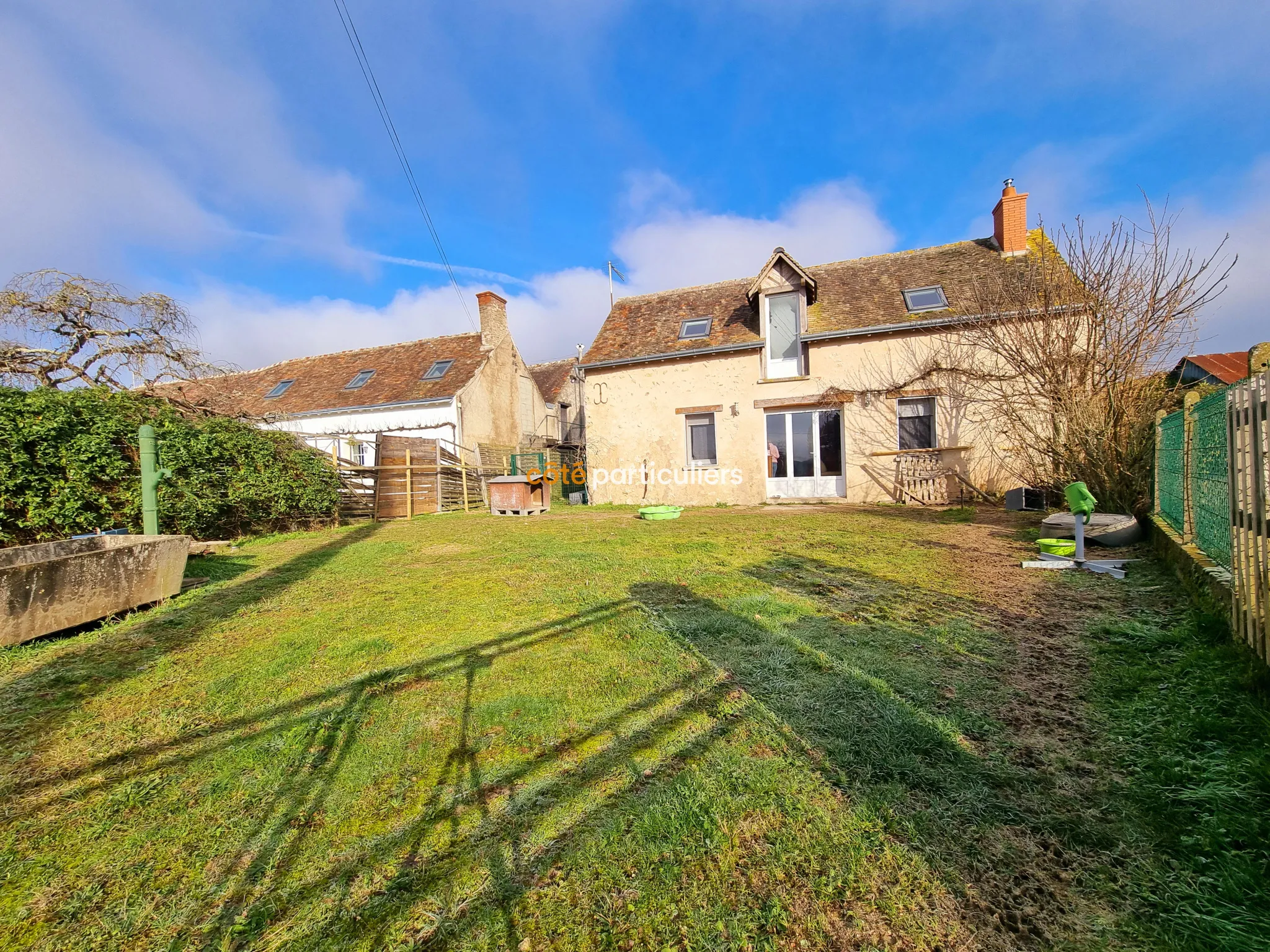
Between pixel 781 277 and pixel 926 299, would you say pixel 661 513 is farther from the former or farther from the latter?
pixel 926 299

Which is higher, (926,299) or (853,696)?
(926,299)

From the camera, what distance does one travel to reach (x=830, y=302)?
48.6 ft

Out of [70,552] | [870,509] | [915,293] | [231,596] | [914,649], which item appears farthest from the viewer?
[915,293]

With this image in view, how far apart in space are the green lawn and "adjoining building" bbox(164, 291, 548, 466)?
1525 centimetres

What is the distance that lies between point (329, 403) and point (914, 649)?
2229 centimetres

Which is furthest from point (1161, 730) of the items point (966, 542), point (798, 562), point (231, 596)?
point (231, 596)

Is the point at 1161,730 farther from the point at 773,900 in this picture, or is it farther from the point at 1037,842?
the point at 773,900

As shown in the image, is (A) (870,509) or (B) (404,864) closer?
(B) (404,864)

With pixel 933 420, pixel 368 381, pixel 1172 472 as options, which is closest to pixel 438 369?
pixel 368 381

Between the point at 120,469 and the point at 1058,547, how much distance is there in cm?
→ 1163

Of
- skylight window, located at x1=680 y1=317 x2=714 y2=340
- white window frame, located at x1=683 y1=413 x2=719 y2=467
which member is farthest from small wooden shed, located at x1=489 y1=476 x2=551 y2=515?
skylight window, located at x1=680 y1=317 x2=714 y2=340

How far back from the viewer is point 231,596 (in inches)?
218

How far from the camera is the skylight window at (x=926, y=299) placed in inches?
534

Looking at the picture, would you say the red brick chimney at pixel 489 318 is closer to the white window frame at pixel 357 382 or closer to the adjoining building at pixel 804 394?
the white window frame at pixel 357 382
